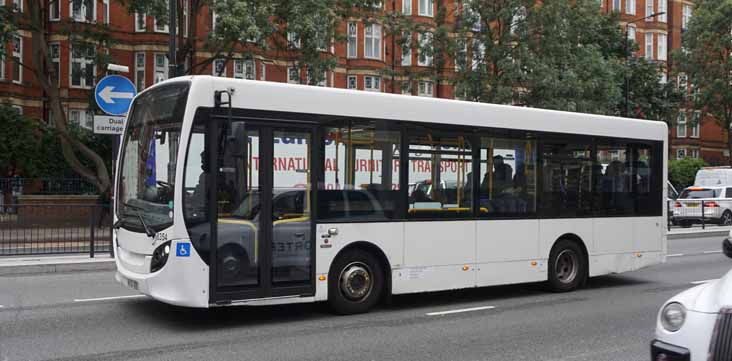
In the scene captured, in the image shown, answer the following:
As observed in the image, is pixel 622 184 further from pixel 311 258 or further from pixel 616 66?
pixel 616 66

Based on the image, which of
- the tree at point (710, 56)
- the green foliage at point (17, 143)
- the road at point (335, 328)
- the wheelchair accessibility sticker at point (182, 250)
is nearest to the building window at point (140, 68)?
the green foliage at point (17, 143)

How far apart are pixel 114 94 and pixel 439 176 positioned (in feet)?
26.9

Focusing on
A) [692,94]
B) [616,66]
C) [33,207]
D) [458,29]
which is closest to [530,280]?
[33,207]

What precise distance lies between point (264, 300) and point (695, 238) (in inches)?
803

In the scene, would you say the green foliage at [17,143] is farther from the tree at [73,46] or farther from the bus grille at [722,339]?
the bus grille at [722,339]

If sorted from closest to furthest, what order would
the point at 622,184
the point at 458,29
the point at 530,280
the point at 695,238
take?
the point at 530,280, the point at 622,184, the point at 695,238, the point at 458,29

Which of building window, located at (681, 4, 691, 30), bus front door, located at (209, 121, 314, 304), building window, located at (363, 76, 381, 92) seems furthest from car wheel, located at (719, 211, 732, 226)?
building window, located at (681, 4, 691, 30)

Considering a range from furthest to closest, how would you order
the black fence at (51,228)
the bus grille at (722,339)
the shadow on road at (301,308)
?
A: the black fence at (51,228) < the shadow on road at (301,308) < the bus grille at (722,339)

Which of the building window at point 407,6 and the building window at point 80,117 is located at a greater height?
the building window at point 407,6

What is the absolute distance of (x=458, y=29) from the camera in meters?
30.0

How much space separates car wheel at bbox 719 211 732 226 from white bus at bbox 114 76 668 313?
19.4 metres

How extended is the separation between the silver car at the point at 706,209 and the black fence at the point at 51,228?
71.6 ft

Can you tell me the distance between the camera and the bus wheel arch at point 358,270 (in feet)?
28.0

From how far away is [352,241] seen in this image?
8.64 m
